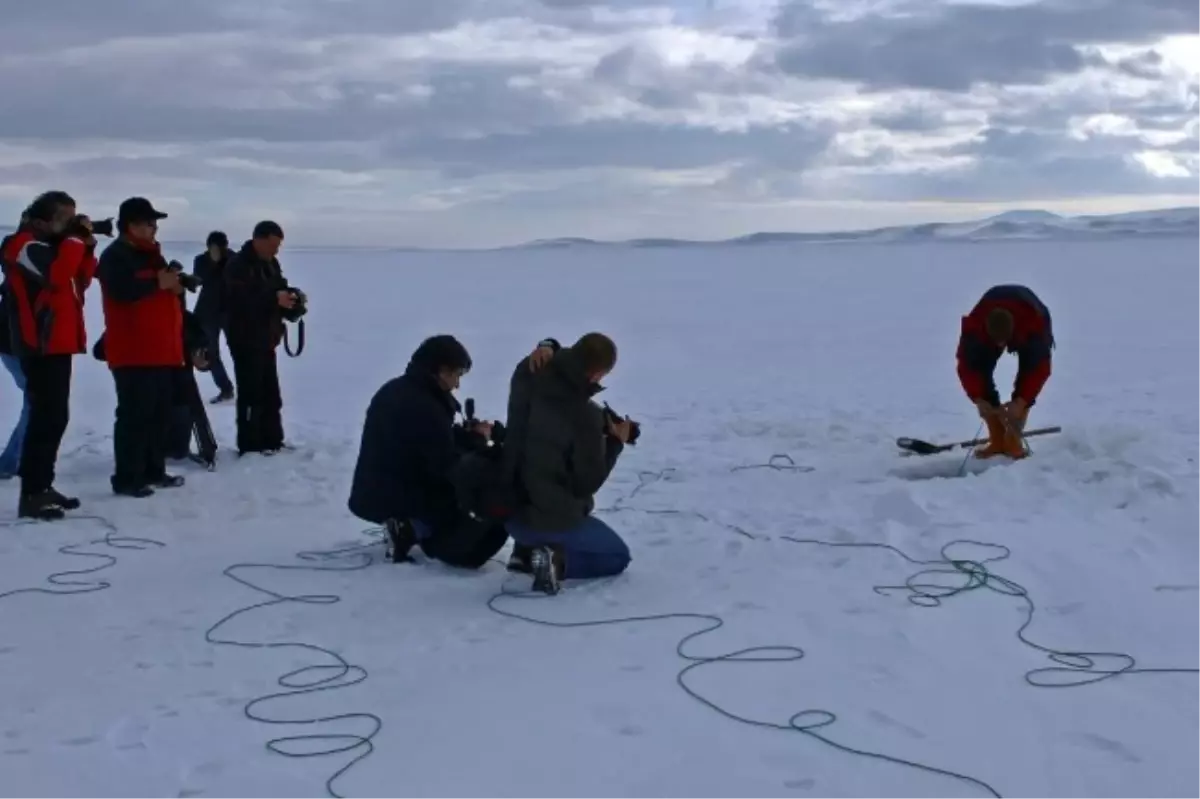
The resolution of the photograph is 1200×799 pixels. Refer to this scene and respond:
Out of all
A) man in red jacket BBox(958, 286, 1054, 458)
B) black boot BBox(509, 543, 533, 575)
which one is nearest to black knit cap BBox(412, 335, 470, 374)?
black boot BBox(509, 543, 533, 575)

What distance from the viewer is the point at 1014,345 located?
7.62m

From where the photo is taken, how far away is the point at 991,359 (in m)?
7.71

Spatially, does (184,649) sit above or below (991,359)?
below

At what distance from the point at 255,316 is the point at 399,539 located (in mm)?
2819

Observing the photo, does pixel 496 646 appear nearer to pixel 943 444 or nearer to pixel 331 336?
pixel 943 444

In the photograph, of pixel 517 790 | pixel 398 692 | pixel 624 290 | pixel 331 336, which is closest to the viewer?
pixel 517 790

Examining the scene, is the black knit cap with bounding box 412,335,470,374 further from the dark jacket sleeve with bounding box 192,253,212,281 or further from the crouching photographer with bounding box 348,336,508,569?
the dark jacket sleeve with bounding box 192,253,212,281

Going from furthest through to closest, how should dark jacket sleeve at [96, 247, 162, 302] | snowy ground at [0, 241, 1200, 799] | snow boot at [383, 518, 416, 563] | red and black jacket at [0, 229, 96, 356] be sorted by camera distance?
dark jacket sleeve at [96, 247, 162, 302], red and black jacket at [0, 229, 96, 356], snow boot at [383, 518, 416, 563], snowy ground at [0, 241, 1200, 799]

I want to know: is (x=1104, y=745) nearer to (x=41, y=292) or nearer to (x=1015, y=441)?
(x=1015, y=441)

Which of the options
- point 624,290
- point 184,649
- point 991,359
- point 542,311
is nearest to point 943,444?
point 991,359

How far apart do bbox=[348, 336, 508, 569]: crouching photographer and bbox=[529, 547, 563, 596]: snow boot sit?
303mm

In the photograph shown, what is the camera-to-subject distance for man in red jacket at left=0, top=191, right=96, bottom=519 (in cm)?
617

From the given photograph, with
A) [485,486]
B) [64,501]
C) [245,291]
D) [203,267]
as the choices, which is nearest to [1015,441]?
[485,486]

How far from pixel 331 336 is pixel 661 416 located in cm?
951
